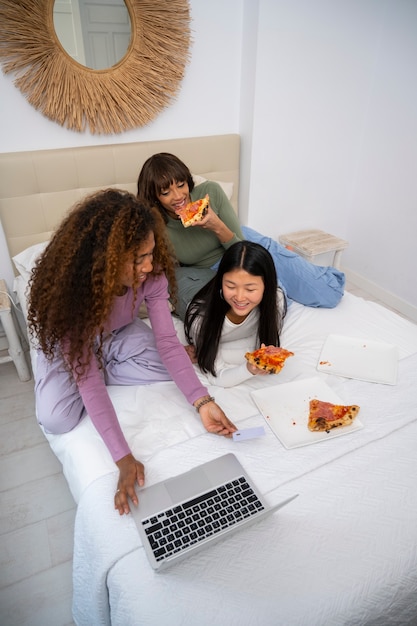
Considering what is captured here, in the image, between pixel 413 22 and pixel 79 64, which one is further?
→ pixel 413 22

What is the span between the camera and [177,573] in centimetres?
100

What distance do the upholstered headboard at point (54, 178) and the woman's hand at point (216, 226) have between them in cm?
75

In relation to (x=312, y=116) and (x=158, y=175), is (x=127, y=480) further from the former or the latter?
(x=312, y=116)

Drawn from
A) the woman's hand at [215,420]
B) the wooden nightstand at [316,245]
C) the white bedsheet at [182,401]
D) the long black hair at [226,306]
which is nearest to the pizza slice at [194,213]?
the long black hair at [226,306]

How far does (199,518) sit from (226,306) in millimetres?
878

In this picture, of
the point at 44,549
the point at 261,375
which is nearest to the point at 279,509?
the point at 261,375

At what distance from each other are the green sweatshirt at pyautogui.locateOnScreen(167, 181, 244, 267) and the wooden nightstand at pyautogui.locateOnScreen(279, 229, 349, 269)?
936 millimetres

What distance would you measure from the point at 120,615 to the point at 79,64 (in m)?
2.46

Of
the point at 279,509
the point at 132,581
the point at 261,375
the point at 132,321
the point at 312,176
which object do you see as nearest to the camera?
the point at 132,581

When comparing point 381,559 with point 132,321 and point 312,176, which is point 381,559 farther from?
point 312,176

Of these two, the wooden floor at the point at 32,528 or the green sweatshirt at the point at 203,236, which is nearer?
the wooden floor at the point at 32,528

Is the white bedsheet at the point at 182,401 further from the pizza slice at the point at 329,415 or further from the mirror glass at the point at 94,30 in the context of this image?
the mirror glass at the point at 94,30

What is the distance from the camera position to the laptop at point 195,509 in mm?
1021

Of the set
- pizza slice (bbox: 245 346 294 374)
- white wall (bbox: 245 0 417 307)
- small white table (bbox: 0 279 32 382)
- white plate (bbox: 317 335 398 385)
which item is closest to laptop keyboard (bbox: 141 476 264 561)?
pizza slice (bbox: 245 346 294 374)
